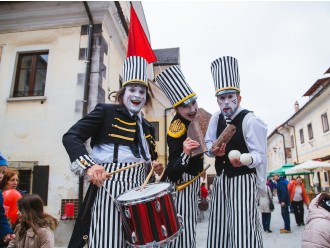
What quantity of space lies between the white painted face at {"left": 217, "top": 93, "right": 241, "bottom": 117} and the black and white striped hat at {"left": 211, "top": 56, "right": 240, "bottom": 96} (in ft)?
0.15

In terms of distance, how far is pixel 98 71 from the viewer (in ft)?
26.3

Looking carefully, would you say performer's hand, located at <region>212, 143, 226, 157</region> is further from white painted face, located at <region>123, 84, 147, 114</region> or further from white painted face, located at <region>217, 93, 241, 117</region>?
white painted face, located at <region>123, 84, 147, 114</region>

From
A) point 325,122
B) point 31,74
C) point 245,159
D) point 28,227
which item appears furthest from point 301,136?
point 28,227

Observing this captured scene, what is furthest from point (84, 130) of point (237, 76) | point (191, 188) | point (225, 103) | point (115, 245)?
point (237, 76)

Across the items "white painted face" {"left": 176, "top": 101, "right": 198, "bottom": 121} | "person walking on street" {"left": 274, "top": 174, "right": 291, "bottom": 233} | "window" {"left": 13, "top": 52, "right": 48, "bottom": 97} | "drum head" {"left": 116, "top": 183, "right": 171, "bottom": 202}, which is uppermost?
"window" {"left": 13, "top": 52, "right": 48, "bottom": 97}

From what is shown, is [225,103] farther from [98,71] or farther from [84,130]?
[98,71]

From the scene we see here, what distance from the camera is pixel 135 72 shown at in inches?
103

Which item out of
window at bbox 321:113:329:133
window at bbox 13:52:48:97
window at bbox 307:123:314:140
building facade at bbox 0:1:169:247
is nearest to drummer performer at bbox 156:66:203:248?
building facade at bbox 0:1:169:247

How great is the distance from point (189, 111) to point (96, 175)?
113 centimetres

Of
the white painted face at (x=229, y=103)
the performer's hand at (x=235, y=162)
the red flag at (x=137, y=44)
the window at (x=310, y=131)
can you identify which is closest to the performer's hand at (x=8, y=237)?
the performer's hand at (x=235, y=162)

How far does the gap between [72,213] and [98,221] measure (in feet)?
18.5

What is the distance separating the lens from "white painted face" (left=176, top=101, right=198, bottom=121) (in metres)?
2.71

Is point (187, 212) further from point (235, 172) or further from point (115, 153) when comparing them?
point (115, 153)

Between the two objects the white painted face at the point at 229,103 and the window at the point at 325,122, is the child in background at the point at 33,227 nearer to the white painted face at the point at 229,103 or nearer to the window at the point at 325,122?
the white painted face at the point at 229,103
